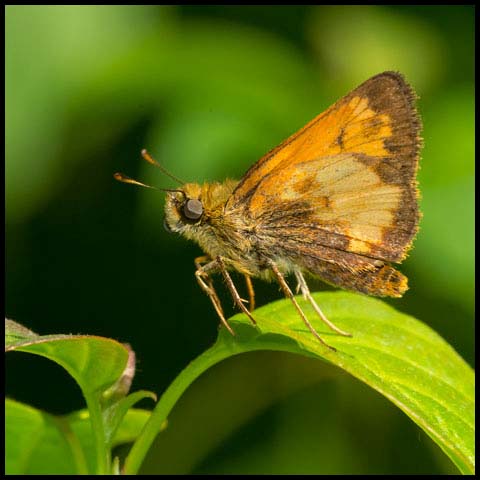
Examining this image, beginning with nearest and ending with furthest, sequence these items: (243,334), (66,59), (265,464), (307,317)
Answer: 1. (243,334)
2. (307,317)
3. (265,464)
4. (66,59)

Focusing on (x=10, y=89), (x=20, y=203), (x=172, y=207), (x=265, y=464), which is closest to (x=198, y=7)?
(x=10, y=89)

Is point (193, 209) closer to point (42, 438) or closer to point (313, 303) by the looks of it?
point (313, 303)

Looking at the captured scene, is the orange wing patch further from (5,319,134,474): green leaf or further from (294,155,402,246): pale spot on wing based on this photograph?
(5,319,134,474): green leaf

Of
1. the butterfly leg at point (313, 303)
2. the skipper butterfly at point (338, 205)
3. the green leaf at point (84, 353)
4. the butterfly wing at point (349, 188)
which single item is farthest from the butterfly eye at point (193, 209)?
the green leaf at point (84, 353)

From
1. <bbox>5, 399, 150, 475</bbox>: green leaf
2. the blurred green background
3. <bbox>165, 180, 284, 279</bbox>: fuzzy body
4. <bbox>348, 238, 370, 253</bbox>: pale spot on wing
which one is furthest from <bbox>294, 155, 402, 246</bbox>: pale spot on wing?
the blurred green background

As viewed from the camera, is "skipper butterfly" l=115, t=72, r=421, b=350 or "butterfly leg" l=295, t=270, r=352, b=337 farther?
"skipper butterfly" l=115, t=72, r=421, b=350

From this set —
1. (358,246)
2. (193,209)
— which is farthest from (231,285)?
(358,246)

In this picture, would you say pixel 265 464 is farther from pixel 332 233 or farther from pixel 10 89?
pixel 10 89
